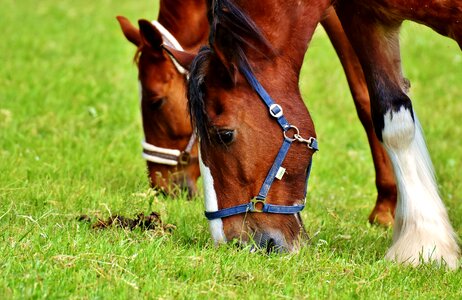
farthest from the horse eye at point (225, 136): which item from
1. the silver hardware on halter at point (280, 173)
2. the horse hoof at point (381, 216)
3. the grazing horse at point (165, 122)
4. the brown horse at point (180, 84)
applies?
the grazing horse at point (165, 122)

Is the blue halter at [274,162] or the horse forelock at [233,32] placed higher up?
the horse forelock at [233,32]

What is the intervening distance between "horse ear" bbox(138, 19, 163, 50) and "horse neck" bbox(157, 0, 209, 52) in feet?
1.08

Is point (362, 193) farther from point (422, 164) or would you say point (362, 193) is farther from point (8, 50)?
point (8, 50)

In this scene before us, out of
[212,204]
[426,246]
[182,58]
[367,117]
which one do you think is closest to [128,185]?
[182,58]

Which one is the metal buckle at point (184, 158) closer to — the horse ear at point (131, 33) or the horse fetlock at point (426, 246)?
the horse ear at point (131, 33)

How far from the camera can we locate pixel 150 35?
6.62 meters

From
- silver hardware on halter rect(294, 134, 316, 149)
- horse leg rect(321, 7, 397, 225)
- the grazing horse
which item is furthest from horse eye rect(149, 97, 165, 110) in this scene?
silver hardware on halter rect(294, 134, 316, 149)

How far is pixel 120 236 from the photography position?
4.49 meters

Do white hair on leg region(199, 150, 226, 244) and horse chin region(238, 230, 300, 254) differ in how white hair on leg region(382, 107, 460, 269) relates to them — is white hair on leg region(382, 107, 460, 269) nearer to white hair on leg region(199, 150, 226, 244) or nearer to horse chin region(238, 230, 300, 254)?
horse chin region(238, 230, 300, 254)

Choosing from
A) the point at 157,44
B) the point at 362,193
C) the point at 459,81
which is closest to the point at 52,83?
the point at 157,44

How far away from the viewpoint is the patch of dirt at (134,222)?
4816mm

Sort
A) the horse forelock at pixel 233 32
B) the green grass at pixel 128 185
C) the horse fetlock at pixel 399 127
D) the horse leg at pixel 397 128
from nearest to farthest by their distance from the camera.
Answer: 1. the green grass at pixel 128 185
2. the horse forelock at pixel 233 32
3. the horse leg at pixel 397 128
4. the horse fetlock at pixel 399 127

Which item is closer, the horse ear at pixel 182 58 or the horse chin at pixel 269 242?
the horse chin at pixel 269 242

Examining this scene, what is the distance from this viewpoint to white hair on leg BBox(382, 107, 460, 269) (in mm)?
4816
